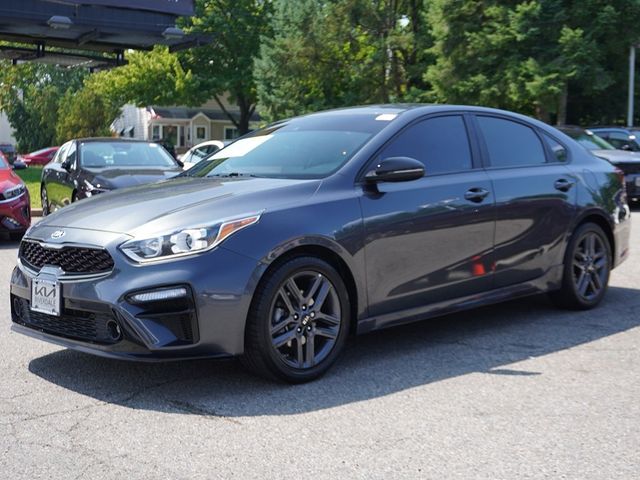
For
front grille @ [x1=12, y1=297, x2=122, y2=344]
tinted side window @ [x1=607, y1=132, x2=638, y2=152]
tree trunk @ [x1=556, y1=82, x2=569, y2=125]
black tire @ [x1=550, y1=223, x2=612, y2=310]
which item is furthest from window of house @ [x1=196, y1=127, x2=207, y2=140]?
front grille @ [x1=12, y1=297, x2=122, y2=344]

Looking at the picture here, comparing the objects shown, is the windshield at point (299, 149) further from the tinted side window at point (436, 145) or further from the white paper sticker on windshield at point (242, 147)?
the tinted side window at point (436, 145)

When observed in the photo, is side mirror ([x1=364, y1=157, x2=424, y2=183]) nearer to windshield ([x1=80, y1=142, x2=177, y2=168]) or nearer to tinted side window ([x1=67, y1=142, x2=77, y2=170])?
windshield ([x1=80, y1=142, x2=177, y2=168])

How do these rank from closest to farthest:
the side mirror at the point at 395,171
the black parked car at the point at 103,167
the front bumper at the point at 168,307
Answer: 1. the front bumper at the point at 168,307
2. the side mirror at the point at 395,171
3. the black parked car at the point at 103,167

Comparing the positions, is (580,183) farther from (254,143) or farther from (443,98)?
(443,98)

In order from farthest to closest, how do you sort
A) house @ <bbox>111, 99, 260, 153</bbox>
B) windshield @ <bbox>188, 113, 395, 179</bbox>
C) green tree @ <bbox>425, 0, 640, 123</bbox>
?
house @ <bbox>111, 99, 260, 153</bbox>, green tree @ <bbox>425, 0, 640, 123</bbox>, windshield @ <bbox>188, 113, 395, 179</bbox>

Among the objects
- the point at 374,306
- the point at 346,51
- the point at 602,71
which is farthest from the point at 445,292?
the point at 346,51

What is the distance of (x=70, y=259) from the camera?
4.67 meters

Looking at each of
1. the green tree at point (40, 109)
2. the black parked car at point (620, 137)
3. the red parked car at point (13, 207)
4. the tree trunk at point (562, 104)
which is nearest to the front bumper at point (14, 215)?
the red parked car at point (13, 207)

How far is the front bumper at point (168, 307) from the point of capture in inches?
170

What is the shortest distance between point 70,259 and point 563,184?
3714 millimetres

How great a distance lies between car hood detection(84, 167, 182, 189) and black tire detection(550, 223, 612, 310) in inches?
261

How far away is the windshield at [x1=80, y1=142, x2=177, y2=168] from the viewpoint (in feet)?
43.6

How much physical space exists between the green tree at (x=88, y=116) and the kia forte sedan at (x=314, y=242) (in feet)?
179

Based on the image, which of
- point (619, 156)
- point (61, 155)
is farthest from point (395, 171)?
point (619, 156)
